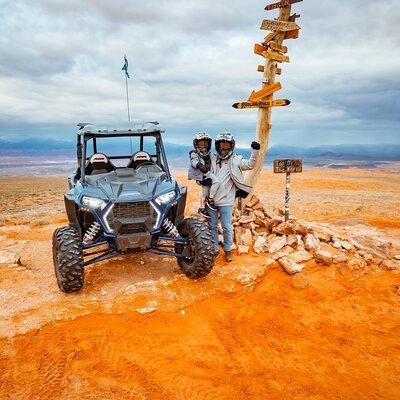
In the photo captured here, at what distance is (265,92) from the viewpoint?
7672 millimetres

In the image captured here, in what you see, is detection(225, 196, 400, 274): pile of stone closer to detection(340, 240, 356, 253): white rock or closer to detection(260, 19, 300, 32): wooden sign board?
detection(340, 240, 356, 253): white rock

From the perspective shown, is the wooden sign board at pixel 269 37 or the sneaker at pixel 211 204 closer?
the sneaker at pixel 211 204

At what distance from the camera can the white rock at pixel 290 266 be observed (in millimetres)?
6102

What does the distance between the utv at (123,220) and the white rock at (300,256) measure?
1850 mm

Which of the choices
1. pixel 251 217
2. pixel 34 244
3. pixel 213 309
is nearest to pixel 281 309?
pixel 213 309

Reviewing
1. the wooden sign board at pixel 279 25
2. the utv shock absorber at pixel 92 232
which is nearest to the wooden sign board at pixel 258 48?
the wooden sign board at pixel 279 25

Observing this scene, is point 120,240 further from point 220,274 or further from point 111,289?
point 220,274

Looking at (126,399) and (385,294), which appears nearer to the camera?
(126,399)

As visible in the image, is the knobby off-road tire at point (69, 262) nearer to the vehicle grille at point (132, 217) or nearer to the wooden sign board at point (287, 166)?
the vehicle grille at point (132, 217)

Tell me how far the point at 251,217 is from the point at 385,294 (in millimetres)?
2994

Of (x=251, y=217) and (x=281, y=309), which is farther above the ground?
(x=251, y=217)

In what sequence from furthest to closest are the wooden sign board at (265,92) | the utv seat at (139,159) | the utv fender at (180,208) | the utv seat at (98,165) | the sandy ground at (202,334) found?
the wooden sign board at (265,92) < the utv seat at (139,159) < the utv seat at (98,165) < the utv fender at (180,208) < the sandy ground at (202,334)

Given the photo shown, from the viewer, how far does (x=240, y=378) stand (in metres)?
3.95

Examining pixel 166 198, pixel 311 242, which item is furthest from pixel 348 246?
pixel 166 198
